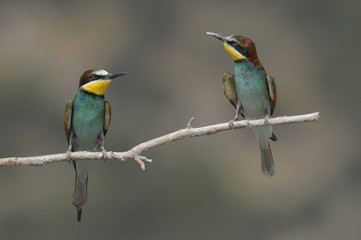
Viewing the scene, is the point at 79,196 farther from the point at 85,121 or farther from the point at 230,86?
the point at 230,86

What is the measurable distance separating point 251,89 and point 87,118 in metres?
0.69

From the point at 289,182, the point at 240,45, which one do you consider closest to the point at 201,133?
the point at 240,45

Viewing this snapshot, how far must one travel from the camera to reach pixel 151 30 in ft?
65.5

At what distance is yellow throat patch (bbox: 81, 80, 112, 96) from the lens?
459 centimetres

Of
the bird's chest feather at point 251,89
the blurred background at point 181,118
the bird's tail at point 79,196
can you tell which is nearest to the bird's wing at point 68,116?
the bird's tail at point 79,196

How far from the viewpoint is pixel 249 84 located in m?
4.58

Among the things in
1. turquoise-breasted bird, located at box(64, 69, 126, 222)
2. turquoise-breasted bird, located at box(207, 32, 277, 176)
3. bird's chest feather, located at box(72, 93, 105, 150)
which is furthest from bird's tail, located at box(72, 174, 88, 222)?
turquoise-breasted bird, located at box(207, 32, 277, 176)

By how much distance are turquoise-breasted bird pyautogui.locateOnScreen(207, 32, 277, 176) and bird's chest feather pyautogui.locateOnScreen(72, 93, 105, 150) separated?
21.3 inches

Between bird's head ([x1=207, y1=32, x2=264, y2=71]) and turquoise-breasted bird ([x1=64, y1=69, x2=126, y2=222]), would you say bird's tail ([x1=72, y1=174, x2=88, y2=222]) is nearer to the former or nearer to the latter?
turquoise-breasted bird ([x1=64, y1=69, x2=126, y2=222])

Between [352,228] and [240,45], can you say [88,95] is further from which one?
[352,228]

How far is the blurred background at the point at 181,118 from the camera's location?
1688 cm

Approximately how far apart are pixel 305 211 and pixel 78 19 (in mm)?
5603

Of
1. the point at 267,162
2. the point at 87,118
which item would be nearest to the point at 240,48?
the point at 267,162

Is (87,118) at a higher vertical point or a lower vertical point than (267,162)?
higher
